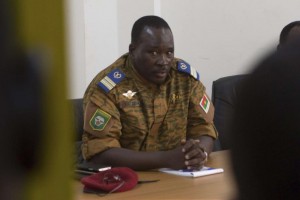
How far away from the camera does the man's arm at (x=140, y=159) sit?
219cm

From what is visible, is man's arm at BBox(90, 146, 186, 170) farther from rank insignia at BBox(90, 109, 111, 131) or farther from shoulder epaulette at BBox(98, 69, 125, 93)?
shoulder epaulette at BBox(98, 69, 125, 93)

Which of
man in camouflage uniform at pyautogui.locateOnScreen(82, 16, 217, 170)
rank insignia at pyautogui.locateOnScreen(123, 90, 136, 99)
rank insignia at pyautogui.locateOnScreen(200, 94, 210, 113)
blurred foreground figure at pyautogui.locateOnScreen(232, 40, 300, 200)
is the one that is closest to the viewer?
blurred foreground figure at pyautogui.locateOnScreen(232, 40, 300, 200)

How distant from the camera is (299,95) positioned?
40cm

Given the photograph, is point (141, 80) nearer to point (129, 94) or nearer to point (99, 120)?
point (129, 94)

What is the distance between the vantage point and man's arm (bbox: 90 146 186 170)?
7.19 ft

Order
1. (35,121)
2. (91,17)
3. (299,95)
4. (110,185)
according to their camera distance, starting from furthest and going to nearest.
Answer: (91,17) → (110,185) → (299,95) → (35,121)

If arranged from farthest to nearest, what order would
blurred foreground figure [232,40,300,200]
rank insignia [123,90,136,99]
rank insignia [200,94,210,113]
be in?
rank insignia [200,94,210,113] → rank insignia [123,90,136,99] → blurred foreground figure [232,40,300,200]

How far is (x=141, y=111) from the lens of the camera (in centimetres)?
245

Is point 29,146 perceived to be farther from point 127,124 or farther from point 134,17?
point 134,17

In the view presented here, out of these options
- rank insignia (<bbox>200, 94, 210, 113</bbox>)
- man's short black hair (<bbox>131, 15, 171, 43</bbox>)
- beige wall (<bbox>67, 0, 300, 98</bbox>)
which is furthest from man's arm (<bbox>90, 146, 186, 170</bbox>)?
beige wall (<bbox>67, 0, 300, 98</bbox>)

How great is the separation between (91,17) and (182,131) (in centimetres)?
A: 162

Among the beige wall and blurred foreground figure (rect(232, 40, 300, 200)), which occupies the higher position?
blurred foreground figure (rect(232, 40, 300, 200))

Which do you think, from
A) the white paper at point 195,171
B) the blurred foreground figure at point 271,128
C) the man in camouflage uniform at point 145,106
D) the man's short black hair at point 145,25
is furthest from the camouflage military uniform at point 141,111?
the blurred foreground figure at point 271,128

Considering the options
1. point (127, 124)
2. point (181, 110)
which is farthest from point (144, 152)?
point (181, 110)
